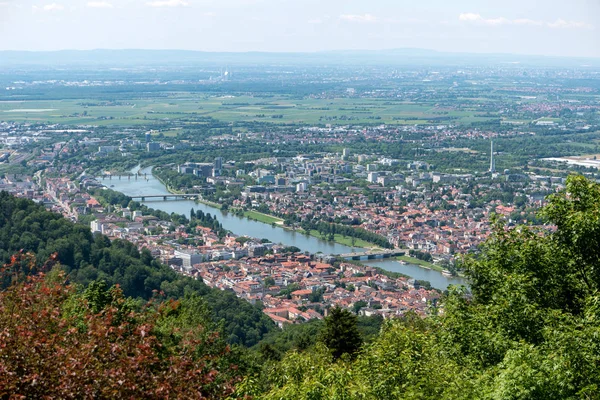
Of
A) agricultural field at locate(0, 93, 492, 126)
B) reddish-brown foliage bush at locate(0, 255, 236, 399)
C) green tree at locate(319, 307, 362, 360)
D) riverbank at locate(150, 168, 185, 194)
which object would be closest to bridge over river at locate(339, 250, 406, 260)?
riverbank at locate(150, 168, 185, 194)

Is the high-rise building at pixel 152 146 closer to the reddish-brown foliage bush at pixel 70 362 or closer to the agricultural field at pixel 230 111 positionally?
the agricultural field at pixel 230 111

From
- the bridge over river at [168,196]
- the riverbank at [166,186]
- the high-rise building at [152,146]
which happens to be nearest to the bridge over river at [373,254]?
the bridge over river at [168,196]

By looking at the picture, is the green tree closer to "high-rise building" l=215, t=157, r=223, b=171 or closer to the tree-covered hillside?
the tree-covered hillside

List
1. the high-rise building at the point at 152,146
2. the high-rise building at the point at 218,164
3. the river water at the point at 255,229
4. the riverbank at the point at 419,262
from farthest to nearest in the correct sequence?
the high-rise building at the point at 152,146 → the high-rise building at the point at 218,164 → the riverbank at the point at 419,262 → the river water at the point at 255,229

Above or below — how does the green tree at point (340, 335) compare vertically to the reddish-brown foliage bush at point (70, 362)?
below

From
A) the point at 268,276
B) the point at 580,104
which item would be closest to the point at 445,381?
the point at 268,276

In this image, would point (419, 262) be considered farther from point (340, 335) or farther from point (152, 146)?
point (152, 146)
